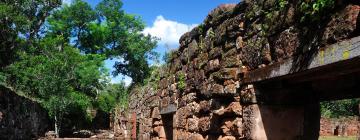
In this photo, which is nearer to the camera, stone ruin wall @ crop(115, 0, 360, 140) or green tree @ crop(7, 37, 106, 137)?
stone ruin wall @ crop(115, 0, 360, 140)

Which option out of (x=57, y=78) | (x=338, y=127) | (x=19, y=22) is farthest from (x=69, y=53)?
(x=338, y=127)

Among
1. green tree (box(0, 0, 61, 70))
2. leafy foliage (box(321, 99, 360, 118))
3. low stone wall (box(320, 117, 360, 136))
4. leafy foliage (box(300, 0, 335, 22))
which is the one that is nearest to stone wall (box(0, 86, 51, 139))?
green tree (box(0, 0, 61, 70))

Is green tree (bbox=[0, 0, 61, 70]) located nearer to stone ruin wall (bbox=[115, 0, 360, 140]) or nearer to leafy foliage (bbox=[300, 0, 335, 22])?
stone ruin wall (bbox=[115, 0, 360, 140])

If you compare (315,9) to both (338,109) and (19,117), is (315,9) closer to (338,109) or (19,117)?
(19,117)

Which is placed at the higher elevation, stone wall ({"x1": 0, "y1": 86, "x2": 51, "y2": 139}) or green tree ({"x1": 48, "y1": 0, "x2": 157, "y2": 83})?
green tree ({"x1": 48, "y1": 0, "x2": 157, "y2": 83})

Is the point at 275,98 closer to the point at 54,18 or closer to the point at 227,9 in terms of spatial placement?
the point at 227,9

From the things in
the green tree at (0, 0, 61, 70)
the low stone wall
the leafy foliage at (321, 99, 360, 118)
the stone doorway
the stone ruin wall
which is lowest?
the low stone wall

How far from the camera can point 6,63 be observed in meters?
30.2

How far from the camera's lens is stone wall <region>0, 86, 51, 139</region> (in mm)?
14869

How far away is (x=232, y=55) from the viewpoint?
16.1 ft

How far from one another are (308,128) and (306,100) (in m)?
0.33

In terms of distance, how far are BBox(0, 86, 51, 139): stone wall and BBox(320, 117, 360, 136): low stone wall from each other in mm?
16027

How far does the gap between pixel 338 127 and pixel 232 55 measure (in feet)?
72.5

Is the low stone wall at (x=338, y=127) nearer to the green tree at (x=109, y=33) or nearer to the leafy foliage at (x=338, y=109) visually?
the leafy foliage at (x=338, y=109)
